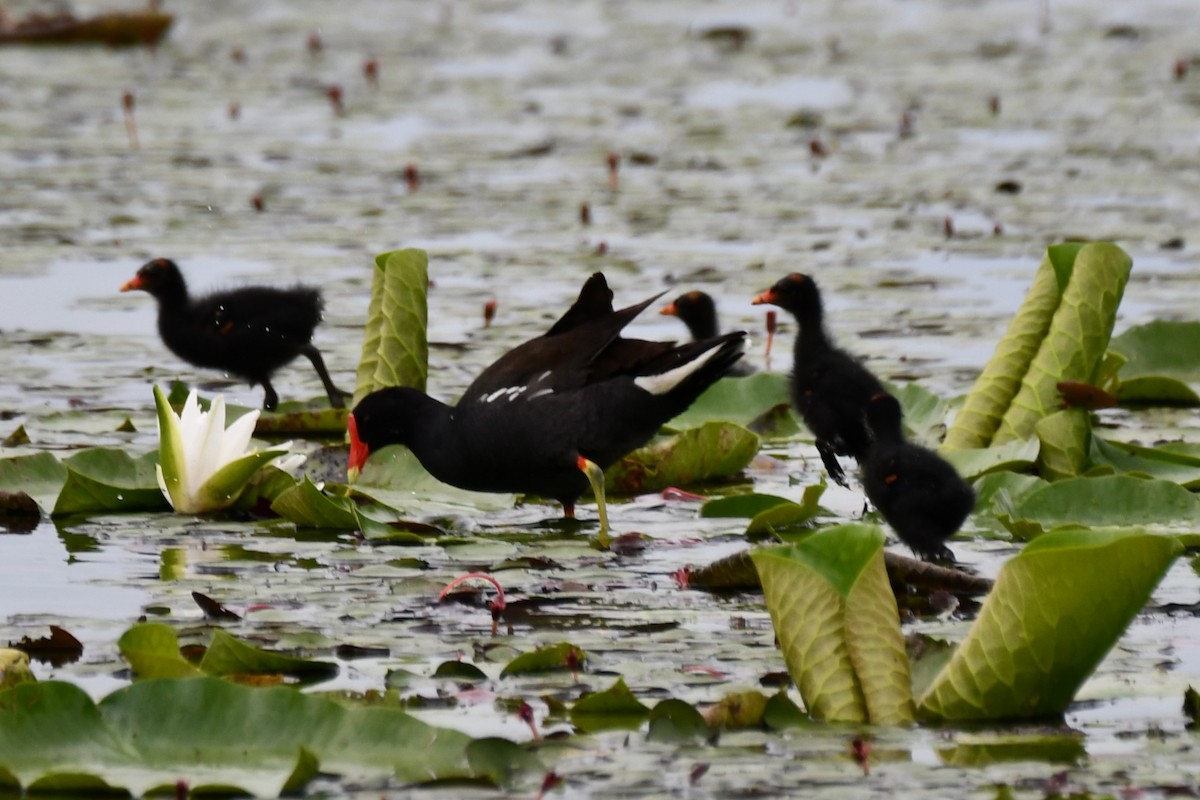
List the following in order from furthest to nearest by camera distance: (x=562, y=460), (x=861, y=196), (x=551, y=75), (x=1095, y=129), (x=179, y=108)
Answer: (x=551, y=75), (x=179, y=108), (x=1095, y=129), (x=861, y=196), (x=562, y=460)

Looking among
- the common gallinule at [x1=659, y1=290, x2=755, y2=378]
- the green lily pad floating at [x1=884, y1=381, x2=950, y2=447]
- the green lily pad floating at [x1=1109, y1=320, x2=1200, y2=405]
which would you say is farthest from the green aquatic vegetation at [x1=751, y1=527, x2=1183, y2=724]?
the common gallinule at [x1=659, y1=290, x2=755, y2=378]

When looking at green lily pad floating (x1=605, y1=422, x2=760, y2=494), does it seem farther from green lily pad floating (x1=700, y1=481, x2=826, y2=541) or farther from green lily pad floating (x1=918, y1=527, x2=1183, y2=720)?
green lily pad floating (x1=918, y1=527, x2=1183, y2=720)

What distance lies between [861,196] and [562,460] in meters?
6.62

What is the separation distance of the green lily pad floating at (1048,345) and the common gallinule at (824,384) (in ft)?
1.12

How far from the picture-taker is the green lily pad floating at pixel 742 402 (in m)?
7.26

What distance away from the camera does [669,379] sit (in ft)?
20.5

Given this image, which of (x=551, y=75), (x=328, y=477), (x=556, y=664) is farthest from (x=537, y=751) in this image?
(x=551, y=75)

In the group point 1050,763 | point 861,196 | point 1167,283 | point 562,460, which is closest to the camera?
point 1050,763

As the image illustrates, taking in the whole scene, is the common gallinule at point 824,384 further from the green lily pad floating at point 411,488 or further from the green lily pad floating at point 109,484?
the green lily pad floating at point 109,484

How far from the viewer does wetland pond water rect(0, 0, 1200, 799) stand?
420 cm

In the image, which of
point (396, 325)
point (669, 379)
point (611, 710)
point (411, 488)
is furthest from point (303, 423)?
point (611, 710)

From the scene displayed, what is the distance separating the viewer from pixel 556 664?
4.21 m

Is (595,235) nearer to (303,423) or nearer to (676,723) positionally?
(303,423)

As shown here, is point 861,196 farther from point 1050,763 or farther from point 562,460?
point 1050,763
